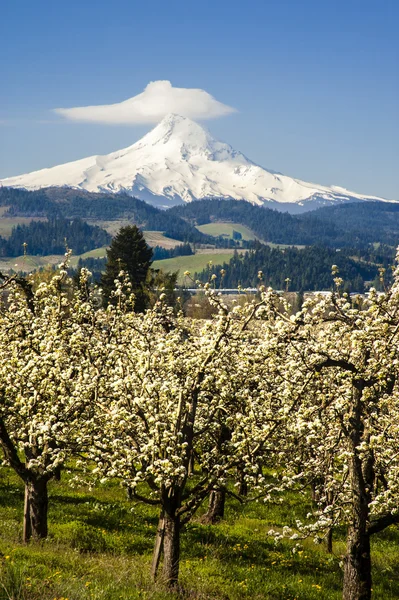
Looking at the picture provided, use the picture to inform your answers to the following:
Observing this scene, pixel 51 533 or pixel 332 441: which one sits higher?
pixel 332 441

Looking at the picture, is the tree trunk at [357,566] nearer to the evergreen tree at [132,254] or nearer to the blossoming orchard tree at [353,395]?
the blossoming orchard tree at [353,395]

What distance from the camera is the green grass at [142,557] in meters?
14.2

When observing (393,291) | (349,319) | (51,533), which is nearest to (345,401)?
(349,319)

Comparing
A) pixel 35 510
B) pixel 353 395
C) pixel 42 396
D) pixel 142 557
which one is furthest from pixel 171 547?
pixel 353 395

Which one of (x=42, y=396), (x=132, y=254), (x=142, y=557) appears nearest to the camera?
(x=42, y=396)

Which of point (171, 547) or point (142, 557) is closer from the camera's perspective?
point (171, 547)

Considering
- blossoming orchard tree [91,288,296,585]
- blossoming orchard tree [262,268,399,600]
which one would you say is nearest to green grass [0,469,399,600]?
blossoming orchard tree [91,288,296,585]

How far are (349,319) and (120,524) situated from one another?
13395 mm

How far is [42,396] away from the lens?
59.7ft

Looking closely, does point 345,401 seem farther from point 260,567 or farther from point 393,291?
point 260,567

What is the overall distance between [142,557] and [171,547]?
3.58 m

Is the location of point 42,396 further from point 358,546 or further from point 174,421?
point 358,546

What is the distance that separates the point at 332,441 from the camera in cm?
1703

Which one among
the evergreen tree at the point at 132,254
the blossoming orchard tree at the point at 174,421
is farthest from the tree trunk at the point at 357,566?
the evergreen tree at the point at 132,254
